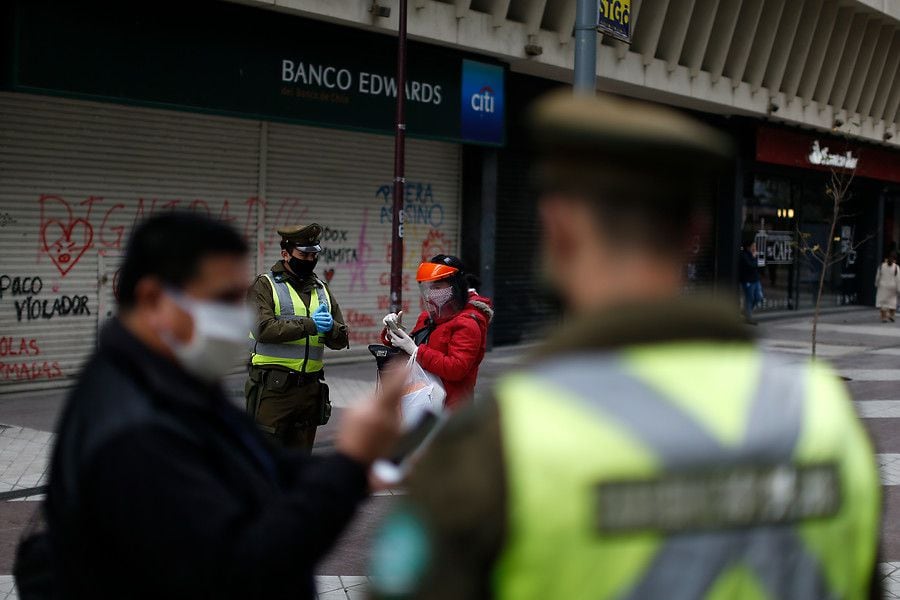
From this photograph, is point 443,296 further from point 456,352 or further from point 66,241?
point 66,241

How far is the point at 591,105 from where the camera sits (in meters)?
1.52

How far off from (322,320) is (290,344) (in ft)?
0.75

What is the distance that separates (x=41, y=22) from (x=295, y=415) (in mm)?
6591

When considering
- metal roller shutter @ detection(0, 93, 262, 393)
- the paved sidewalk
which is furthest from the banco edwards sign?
the paved sidewalk

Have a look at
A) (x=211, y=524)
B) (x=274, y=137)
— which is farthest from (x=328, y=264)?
(x=211, y=524)

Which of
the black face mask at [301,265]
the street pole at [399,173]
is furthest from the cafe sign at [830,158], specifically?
the black face mask at [301,265]

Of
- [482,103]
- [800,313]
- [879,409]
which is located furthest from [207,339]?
[800,313]

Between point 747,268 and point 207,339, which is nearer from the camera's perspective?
point 207,339

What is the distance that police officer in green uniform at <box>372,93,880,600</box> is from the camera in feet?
4.55

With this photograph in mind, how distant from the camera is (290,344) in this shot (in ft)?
20.5

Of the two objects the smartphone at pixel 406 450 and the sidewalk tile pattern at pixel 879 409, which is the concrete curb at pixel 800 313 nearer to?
the sidewalk tile pattern at pixel 879 409

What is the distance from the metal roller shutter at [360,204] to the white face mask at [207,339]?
39.2ft

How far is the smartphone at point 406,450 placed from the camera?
2.09 meters

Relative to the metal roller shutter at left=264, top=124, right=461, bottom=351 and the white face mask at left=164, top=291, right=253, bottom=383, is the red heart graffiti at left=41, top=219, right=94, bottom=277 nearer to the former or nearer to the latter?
the metal roller shutter at left=264, top=124, right=461, bottom=351
